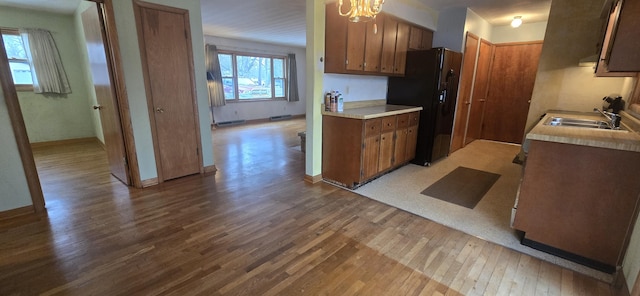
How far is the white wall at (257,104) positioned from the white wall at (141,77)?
3.94m

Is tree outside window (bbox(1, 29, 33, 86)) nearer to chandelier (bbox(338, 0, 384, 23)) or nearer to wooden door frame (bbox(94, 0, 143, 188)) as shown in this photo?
wooden door frame (bbox(94, 0, 143, 188))

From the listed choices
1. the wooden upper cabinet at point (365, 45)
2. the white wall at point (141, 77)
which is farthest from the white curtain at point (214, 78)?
the wooden upper cabinet at point (365, 45)

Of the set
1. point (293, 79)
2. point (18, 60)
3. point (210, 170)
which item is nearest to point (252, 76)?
point (293, 79)

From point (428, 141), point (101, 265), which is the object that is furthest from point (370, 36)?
point (101, 265)

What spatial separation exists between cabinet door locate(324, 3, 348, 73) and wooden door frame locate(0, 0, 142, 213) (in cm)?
218

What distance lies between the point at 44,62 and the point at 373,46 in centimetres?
564

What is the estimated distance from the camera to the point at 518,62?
17.0ft

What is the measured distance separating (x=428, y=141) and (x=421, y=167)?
0.40 m

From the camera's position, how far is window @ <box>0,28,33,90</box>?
181 inches

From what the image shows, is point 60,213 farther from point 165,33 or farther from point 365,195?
point 365,195

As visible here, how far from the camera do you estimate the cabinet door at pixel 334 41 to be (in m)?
3.00

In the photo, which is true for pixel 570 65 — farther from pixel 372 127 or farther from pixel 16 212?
pixel 16 212

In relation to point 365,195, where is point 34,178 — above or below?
above

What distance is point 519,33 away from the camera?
200 inches
